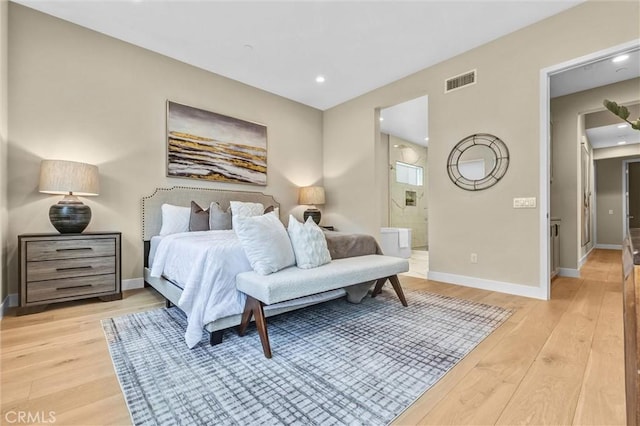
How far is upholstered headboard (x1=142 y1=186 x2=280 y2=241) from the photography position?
3506mm

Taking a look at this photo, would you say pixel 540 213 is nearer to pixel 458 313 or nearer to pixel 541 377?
pixel 458 313

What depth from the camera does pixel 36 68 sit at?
2879mm

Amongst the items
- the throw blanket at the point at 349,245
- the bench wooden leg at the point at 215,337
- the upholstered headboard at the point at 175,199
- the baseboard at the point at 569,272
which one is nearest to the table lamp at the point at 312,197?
the upholstered headboard at the point at 175,199

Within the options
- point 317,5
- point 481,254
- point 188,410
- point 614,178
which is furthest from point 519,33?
point 614,178

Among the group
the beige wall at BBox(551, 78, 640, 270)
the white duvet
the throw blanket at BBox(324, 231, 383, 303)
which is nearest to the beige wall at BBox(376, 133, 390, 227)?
the beige wall at BBox(551, 78, 640, 270)

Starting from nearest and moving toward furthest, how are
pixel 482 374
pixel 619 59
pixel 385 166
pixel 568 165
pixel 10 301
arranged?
pixel 482 374, pixel 10 301, pixel 619 59, pixel 568 165, pixel 385 166

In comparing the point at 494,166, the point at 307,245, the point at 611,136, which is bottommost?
the point at 307,245

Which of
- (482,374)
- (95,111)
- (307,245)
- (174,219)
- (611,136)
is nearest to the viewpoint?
(482,374)

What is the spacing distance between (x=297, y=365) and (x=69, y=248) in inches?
97.8

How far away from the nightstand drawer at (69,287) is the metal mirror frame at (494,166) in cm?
410

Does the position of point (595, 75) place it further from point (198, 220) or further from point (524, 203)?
point (198, 220)

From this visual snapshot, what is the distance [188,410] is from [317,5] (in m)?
3.32

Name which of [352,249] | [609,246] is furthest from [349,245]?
[609,246]

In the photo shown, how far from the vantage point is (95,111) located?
Answer: 3.20m
